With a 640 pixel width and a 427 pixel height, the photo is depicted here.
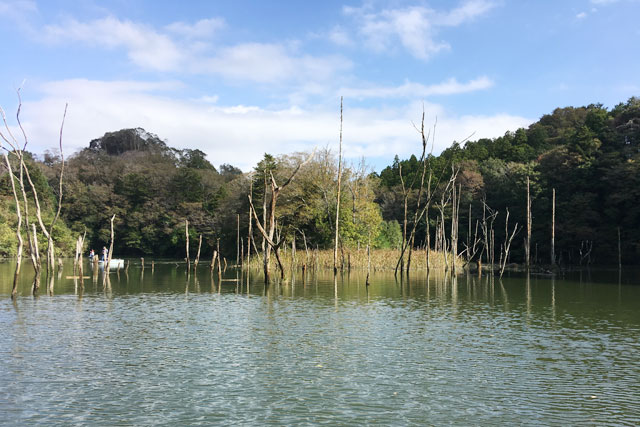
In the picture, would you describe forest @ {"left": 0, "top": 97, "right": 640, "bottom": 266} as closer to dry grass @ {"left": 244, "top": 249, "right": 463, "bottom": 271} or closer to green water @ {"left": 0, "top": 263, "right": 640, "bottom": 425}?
dry grass @ {"left": 244, "top": 249, "right": 463, "bottom": 271}

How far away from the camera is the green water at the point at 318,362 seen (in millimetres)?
8352

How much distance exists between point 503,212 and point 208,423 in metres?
49.3

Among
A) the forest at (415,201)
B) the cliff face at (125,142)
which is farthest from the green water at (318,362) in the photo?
the cliff face at (125,142)

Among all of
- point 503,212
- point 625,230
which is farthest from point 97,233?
point 625,230

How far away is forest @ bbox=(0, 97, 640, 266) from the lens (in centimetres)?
4356

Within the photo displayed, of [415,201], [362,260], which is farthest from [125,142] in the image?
[362,260]

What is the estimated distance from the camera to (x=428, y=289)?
83.6 feet

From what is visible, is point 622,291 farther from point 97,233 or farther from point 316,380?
point 97,233

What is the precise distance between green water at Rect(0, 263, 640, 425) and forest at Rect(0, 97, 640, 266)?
441 inches

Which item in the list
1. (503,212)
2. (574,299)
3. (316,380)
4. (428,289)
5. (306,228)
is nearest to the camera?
(316,380)

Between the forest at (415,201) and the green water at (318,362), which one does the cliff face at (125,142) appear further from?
the green water at (318,362)

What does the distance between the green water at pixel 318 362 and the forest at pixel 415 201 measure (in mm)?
11208

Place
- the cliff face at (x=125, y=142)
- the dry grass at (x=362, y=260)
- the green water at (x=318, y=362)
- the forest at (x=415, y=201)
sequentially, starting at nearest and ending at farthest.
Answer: the green water at (x=318, y=362)
the dry grass at (x=362, y=260)
the forest at (x=415, y=201)
the cliff face at (x=125, y=142)

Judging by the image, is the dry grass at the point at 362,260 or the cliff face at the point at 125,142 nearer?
the dry grass at the point at 362,260
